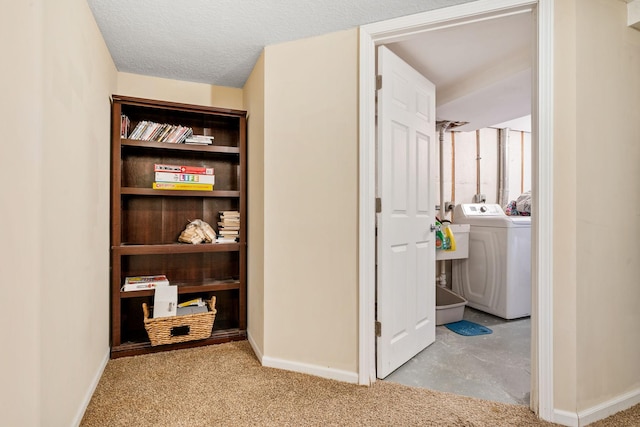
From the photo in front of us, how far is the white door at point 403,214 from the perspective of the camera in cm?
196

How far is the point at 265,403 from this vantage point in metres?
1.67

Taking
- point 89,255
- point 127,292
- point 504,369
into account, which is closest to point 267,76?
point 89,255

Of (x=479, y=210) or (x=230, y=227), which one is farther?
(x=479, y=210)

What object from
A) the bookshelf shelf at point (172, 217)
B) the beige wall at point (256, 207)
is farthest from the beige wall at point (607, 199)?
the bookshelf shelf at point (172, 217)

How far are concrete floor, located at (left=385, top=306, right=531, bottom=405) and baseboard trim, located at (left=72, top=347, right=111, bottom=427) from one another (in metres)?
1.56

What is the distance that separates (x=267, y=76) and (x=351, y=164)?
2.65 ft

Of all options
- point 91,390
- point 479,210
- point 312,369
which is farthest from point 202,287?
point 479,210

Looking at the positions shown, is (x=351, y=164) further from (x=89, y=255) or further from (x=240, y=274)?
(x=89, y=255)

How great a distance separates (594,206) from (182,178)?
8.28 ft

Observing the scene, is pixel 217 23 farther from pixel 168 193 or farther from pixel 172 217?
pixel 172 217

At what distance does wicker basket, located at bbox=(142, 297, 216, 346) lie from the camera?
7.41 ft

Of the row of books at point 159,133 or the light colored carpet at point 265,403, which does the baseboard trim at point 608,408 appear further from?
the row of books at point 159,133

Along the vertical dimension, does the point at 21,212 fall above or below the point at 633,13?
below

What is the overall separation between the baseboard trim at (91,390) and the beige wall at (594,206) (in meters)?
2.22
